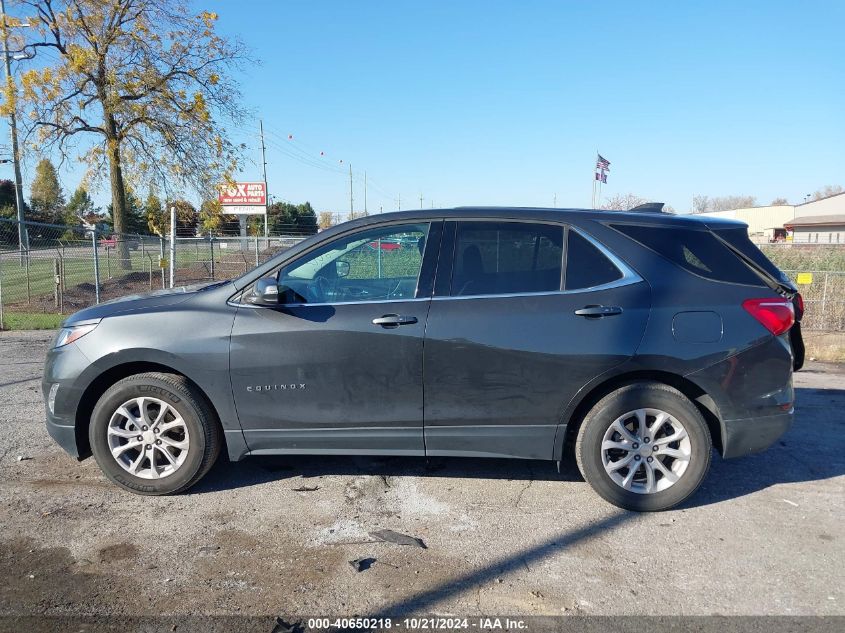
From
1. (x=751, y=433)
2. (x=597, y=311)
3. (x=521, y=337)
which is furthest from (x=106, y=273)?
(x=751, y=433)

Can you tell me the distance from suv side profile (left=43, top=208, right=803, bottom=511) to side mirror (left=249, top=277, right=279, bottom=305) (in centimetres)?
1

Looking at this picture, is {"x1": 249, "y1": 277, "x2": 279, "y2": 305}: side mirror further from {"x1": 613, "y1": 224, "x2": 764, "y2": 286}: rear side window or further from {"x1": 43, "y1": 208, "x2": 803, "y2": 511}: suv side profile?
{"x1": 613, "y1": 224, "x2": 764, "y2": 286}: rear side window

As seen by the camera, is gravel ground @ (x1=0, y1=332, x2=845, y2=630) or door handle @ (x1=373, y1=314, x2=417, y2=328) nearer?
gravel ground @ (x1=0, y1=332, x2=845, y2=630)

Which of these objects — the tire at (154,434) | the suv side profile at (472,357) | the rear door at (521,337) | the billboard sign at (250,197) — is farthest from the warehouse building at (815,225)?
the tire at (154,434)

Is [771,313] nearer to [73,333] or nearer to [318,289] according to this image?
Answer: [318,289]

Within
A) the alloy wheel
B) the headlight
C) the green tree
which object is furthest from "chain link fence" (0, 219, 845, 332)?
the green tree

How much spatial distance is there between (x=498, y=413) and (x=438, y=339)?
60cm

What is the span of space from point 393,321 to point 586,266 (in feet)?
4.15

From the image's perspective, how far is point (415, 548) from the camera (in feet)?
11.3

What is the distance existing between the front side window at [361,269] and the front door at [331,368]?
0.04ft

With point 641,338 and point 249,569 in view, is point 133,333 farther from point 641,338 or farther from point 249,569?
point 641,338

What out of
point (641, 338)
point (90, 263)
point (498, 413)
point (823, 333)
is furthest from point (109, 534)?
point (90, 263)

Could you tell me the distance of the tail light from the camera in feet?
12.5

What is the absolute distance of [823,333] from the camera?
38.7ft
